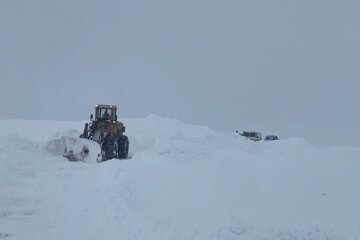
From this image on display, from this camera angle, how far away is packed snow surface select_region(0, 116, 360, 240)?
28.9 feet

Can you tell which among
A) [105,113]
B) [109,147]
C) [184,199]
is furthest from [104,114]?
[184,199]

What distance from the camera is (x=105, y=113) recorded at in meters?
29.7

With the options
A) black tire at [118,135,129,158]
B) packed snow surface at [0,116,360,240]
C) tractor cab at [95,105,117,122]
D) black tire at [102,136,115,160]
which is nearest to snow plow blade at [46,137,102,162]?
black tire at [102,136,115,160]

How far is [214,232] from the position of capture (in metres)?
8.24

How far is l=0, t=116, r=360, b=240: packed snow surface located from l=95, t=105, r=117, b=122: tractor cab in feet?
32.0

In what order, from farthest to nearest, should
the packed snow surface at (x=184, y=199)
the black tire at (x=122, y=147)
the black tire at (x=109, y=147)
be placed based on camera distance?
the black tire at (x=122, y=147)
the black tire at (x=109, y=147)
the packed snow surface at (x=184, y=199)

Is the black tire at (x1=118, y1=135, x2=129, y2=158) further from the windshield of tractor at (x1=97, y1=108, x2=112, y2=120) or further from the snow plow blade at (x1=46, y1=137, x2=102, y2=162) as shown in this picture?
the snow plow blade at (x1=46, y1=137, x2=102, y2=162)

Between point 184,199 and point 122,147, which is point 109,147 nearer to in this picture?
point 122,147

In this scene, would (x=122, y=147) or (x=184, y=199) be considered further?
(x=122, y=147)

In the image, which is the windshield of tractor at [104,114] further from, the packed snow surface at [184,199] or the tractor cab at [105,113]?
the packed snow surface at [184,199]

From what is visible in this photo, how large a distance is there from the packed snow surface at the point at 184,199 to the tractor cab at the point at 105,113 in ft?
32.0

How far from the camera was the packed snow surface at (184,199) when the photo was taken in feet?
28.9

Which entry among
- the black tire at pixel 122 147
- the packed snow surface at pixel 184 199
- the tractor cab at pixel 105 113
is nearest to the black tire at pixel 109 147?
the black tire at pixel 122 147

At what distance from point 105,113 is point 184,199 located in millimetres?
19151
